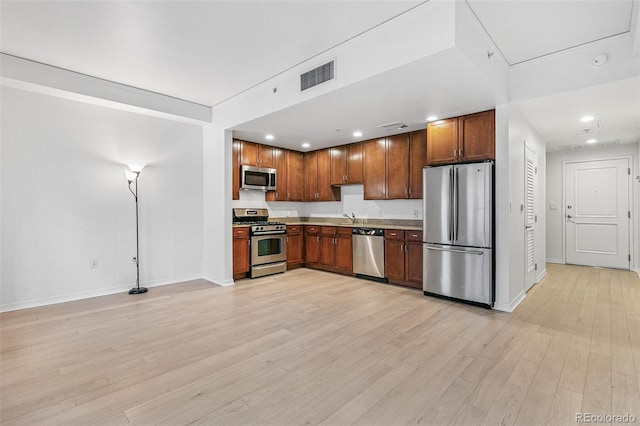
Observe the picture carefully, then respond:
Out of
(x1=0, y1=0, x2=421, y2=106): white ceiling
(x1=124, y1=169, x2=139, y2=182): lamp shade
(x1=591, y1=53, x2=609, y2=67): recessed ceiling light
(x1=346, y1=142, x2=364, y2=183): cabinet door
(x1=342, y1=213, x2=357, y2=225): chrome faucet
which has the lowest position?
(x1=342, y1=213, x2=357, y2=225): chrome faucet

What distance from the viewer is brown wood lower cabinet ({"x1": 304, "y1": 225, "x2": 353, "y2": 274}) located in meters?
5.40

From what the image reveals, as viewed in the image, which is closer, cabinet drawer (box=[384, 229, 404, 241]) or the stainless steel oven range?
cabinet drawer (box=[384, 229, 404, 241])

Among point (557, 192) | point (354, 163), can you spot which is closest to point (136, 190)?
point (354, 163)

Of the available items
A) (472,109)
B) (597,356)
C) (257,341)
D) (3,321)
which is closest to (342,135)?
(472,109)

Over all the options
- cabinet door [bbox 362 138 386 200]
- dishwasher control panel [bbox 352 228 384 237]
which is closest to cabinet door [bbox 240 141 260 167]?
cabinet door [bbox 362 138 386 200]

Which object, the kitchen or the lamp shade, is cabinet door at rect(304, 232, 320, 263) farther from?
the lamp shade

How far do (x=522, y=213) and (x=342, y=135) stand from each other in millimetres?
2859

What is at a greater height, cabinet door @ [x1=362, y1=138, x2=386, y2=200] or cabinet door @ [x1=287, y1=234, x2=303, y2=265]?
cabinet door @ [x1=362, y1=138, x2=386, y2=200]

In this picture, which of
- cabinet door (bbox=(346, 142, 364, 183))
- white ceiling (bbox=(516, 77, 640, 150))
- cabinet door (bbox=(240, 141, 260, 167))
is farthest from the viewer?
cabinet door (bbox=(346, 142, 364, 183))

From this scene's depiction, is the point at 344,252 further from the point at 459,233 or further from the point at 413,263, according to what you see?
the point at 459,233

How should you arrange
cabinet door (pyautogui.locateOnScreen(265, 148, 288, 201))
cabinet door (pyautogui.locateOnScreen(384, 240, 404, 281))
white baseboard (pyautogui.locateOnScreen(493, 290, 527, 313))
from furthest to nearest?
cabinet door (pyautogui.locateOnScreen(265, 148, 288, 201)) < cabinet door (pyautogui.locateOnScreen(384, 240, 404, 281)) < white baseboard (pyautogui.locateOnScreen(493, 290, 527, 313))

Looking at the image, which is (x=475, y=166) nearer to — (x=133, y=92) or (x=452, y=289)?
(x=452, y=289)

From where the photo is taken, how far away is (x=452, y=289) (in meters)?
3.90

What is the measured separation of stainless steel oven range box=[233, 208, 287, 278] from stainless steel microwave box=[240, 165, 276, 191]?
1.67 feet
